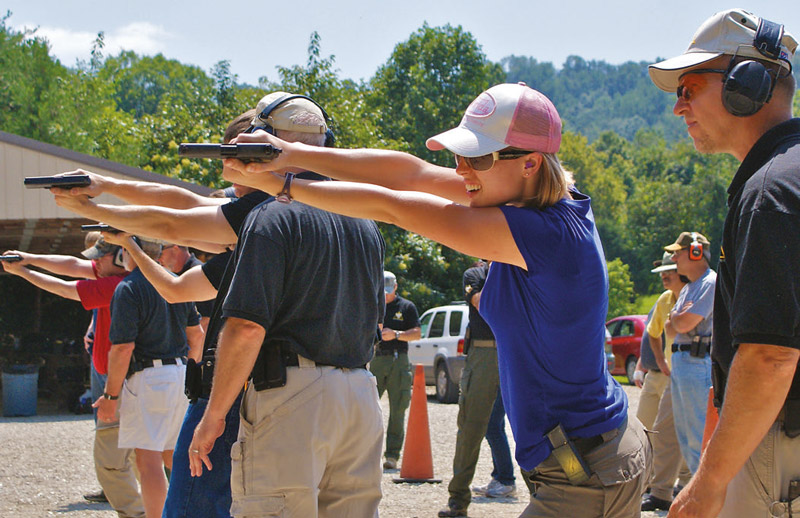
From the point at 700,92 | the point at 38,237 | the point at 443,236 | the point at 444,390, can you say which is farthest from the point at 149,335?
the point at 38,237

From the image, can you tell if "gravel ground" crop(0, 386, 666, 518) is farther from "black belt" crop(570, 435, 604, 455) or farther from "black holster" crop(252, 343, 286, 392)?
"black belt" crop(570, 435, 604, 455)

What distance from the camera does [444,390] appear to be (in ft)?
61.7

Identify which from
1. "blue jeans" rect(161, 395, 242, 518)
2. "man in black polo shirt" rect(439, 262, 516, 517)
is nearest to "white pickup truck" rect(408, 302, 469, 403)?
"man in black polo shirt" rect(439, 262, 516, 517)

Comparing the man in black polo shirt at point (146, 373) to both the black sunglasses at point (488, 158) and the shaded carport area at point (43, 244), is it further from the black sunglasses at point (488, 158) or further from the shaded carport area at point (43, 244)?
the shaded carport area at point (43, 244)

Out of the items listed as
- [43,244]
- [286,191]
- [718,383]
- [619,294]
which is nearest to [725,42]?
[718,383]

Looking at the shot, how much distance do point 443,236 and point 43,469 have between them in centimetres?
934

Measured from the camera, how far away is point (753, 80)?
2.62 metres

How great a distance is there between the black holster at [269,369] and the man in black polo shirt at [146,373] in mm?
2814

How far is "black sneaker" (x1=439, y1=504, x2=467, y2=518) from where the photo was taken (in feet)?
25.3

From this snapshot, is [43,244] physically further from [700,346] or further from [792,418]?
[792,418]

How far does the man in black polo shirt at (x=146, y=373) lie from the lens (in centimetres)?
633

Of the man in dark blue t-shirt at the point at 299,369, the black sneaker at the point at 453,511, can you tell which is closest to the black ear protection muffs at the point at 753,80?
the man in dark blue t-shirt at the point at 299,369

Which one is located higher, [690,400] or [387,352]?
[690,400]

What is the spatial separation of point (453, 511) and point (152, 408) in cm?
283
